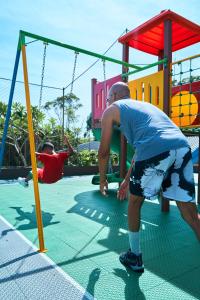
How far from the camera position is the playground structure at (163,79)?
14.6ft

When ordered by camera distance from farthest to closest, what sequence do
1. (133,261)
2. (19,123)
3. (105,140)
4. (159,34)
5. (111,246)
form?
(19,123) → (159,34) → (111,246) → (133,261) → (105,140)

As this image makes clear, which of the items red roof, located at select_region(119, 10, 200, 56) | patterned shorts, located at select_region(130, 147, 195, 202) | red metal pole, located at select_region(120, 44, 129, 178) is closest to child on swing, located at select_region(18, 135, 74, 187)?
red metal pole, located at select_region(120, 44, 129, 178)

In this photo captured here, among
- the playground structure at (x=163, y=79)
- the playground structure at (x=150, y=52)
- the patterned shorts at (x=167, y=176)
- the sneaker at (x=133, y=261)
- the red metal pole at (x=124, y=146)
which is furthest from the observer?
the red metal pole at (x=124, y=146)

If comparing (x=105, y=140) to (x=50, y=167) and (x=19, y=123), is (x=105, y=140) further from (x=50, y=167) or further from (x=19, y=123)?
(x=19, y=123)

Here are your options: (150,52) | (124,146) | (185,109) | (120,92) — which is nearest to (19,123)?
(150,52)

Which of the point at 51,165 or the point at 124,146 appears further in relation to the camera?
the point at 124,146

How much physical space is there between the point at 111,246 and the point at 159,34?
4261 millimetres

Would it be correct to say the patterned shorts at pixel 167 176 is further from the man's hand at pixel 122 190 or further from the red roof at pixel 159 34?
the red roof at pixel 159 34

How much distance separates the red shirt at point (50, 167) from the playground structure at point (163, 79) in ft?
4.17

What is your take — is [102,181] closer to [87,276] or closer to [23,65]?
[87,276]

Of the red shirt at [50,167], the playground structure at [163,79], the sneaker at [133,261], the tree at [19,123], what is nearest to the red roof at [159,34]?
the playground structure at [163,79]

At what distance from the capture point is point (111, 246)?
2.87m

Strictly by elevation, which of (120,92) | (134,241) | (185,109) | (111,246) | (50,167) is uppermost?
(185,109)

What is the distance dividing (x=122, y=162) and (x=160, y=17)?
2582 millimetres
